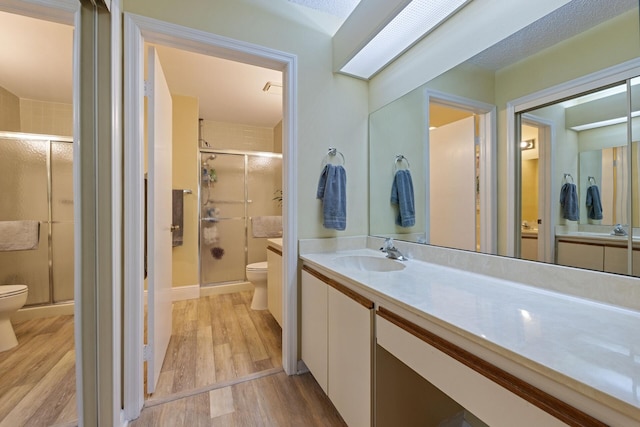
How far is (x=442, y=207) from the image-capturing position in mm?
1525

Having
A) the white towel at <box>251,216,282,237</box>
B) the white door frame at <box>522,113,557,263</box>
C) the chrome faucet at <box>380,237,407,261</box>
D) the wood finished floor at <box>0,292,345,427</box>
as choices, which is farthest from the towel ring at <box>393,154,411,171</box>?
the white towel at <box>251,216,282,237</box>

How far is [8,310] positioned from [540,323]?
9.38 ft

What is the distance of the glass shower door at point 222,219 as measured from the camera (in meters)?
3.31

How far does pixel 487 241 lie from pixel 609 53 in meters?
0.78

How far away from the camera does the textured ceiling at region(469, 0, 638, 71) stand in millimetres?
879

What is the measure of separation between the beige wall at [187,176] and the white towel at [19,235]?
4.15 ft

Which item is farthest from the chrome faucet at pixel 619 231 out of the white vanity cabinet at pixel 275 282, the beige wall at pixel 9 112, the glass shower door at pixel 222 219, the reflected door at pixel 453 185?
the glass shower door at pixel 222 219

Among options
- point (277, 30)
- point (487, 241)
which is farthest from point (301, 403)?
point (277, 30)

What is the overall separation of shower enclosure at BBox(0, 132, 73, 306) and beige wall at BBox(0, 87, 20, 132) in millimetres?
71

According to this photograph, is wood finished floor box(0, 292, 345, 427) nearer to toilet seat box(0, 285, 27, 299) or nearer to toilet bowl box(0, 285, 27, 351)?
toilet bowl box(0, 285, 27, 351)

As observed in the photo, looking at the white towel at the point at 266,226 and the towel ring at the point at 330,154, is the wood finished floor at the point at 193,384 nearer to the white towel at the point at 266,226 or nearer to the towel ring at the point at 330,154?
the towel ring at the point at 330,154

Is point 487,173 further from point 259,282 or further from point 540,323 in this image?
point 259,282

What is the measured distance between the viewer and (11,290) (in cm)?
174

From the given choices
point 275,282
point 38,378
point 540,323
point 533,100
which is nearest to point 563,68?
point 533,100
